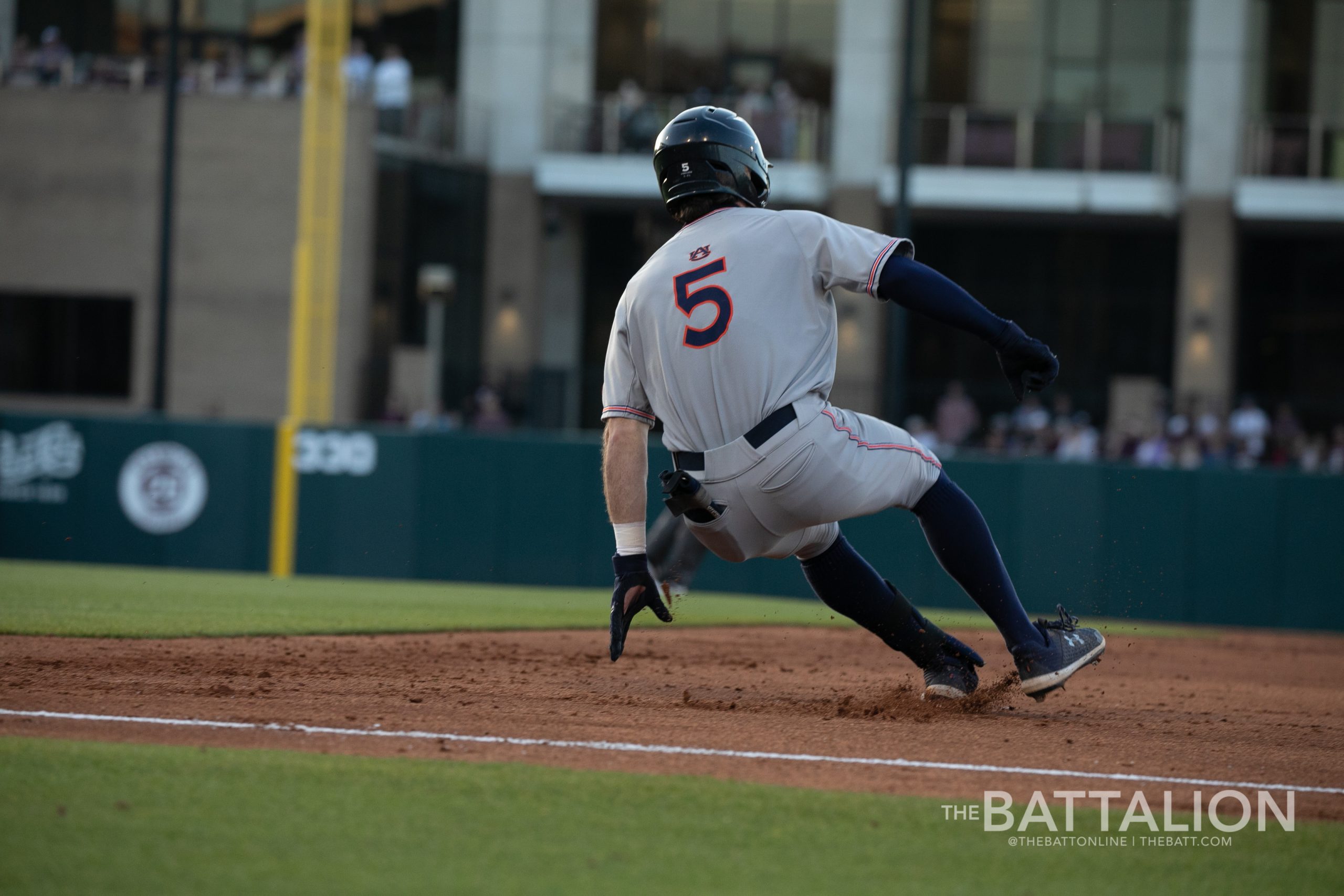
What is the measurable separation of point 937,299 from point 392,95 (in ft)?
69.8

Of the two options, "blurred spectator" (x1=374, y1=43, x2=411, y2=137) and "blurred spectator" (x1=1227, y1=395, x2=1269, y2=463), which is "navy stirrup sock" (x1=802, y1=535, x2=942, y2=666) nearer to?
"blurred spectator" (x1=1227, y1=395, x2=1269, y2=463)

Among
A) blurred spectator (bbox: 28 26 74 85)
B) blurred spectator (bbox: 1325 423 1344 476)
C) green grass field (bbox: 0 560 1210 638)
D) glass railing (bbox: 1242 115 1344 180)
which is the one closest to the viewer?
green grass field (bbox: 0 560 1210 638)

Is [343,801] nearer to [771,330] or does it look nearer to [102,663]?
[771,330]

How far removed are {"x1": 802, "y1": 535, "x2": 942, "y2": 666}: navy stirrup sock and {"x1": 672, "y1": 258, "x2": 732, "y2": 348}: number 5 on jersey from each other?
0.98m

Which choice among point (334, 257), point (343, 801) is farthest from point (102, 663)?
point (334, 257)

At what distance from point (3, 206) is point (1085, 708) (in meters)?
22.4

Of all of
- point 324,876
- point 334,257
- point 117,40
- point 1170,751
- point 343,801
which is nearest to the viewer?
point 324,876

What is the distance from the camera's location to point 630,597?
474cm

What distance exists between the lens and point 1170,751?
4590 millimetres

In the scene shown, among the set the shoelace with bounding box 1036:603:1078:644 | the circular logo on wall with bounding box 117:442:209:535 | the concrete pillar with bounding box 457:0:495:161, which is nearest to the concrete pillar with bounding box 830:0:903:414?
the concrete pillar with bounding box 457:0:495:161

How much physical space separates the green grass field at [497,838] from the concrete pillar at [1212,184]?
78.3ft

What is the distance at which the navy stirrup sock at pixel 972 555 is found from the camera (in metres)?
4.91

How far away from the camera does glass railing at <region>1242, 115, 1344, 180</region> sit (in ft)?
80.9

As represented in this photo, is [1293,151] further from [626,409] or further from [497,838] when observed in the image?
[497,838]
